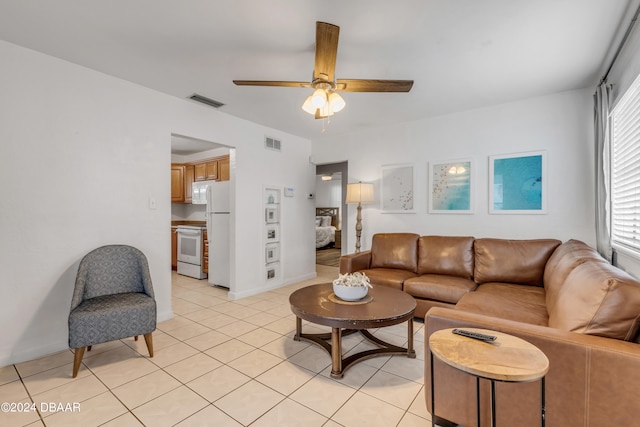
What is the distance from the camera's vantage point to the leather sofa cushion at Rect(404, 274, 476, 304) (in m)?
2.84

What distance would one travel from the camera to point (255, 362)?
7.47 ft

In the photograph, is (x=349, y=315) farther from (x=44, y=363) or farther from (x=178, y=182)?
(x=178, y=182)

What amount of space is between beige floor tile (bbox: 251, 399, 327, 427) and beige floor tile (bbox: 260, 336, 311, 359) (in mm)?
617

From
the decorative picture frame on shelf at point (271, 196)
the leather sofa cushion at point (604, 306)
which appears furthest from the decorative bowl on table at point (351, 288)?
the decorative picture frame on shelf at point (271, 196)

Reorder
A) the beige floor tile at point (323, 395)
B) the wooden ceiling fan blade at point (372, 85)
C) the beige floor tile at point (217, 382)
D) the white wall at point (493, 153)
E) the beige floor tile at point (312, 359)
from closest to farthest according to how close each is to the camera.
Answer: the beige floor tile at point (323, 395)
the beige floor tile at point (217, 382)
the wooden ceiling fan blade at point (372, 85)
the beige floor tile at point (312, 359)
the white wall at point (493, 153)

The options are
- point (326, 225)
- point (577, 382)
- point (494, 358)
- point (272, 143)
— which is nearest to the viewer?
point (494, 358)

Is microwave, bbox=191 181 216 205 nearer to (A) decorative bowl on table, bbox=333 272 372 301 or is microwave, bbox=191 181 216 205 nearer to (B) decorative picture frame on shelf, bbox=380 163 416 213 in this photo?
(B) decorative picture frame on shelf, bbox=380 163 416 213

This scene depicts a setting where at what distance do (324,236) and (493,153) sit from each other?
5512 millimetres

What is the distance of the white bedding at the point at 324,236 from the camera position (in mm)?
8297

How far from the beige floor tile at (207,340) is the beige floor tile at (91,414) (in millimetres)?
763

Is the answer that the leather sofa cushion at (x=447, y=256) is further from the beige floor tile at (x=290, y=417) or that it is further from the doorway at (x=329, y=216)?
the doorway at (x=329, y=216)

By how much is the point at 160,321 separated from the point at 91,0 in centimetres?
281

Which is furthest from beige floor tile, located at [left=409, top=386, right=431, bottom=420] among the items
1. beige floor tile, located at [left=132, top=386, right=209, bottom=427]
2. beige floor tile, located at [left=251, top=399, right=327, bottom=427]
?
beige floor tile, located at [left=132, top=386, right=209, bottom=427]

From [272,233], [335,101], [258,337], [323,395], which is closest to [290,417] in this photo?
[323,395]
